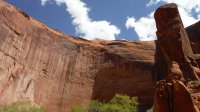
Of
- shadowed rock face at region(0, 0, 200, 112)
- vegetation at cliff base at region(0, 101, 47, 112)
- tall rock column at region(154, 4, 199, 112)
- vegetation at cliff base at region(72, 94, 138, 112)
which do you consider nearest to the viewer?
tall rock column at region(154, 4, 199, 112)

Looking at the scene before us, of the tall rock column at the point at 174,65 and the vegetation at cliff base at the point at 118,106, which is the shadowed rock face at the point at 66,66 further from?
the tall rock column at the point at 174,65

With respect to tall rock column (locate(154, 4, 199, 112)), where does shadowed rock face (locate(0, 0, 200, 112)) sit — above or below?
above

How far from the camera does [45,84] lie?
37.9 metres

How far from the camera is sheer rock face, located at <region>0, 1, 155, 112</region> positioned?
3500 cm

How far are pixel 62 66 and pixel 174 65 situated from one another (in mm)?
29013

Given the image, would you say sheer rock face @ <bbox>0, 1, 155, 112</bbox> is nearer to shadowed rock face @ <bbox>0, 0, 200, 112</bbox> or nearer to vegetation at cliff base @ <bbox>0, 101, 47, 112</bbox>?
shadowed rock face @ <bbox>0, 0, 200, 112</bbox>

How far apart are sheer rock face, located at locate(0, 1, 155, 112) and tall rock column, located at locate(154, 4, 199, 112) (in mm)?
20172

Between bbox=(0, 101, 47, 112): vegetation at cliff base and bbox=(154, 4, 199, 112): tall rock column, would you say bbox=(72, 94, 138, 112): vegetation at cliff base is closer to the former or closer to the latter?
bbox=(0, 101, 47, 112): vegetation at cliff base

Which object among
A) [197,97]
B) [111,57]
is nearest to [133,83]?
[111,57]

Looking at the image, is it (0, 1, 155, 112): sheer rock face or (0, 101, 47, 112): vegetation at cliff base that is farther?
(0, 1, 155, 112): sheer rock face

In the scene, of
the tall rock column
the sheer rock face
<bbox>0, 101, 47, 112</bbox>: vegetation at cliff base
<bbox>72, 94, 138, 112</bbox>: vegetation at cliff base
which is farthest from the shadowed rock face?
the tall rock column

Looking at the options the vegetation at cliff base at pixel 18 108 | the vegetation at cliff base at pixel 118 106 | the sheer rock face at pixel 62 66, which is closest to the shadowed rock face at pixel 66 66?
the sheer rock face at pixel 62 66

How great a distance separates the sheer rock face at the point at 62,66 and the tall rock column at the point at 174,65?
20172 mm

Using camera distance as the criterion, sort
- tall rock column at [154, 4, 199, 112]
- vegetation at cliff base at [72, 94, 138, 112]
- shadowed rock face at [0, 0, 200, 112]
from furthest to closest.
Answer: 1. shadowed rock face at [0, 0, 200, 112]
2. vegetation at cliff base at [72, 94, 138, 112]
3. tall rock column at [154, 4, 199, 112]
